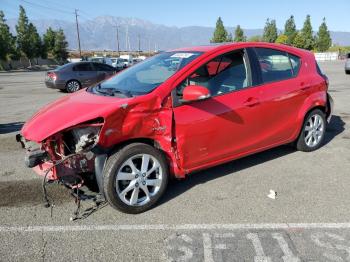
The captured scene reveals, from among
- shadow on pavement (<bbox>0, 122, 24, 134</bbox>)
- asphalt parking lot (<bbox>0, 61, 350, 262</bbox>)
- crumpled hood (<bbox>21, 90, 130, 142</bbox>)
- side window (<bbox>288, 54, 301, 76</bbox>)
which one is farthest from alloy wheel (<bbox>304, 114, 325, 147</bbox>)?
shadow on pavement (<bbox>0, 122, 24, 134</bbox>)

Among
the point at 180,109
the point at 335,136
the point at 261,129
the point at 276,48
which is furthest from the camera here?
the point at 335,136

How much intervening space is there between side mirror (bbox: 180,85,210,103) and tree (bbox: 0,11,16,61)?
5247cm

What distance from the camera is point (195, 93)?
409 centimetres

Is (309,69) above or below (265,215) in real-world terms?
above

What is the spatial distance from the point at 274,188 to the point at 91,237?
2.27 metres

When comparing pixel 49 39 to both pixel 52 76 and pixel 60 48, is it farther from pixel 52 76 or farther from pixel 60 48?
pixel 52 76

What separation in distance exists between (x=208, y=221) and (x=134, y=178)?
0.88 meters

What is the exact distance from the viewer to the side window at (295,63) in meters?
5.62

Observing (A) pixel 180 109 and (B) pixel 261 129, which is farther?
(B) pixel 261 129

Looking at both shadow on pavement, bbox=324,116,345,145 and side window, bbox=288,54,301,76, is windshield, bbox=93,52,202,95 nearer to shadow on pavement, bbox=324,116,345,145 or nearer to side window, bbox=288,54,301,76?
side window, bbox=288,54,301,76

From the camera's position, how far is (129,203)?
405cm

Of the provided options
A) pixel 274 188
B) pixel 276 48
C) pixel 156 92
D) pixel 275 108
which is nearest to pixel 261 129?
pixel 275 108

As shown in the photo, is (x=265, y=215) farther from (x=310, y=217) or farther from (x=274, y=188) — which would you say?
(x=274, y=188)

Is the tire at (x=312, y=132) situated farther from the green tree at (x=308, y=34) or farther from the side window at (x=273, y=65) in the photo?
the green tree at (x=308, y=34)
